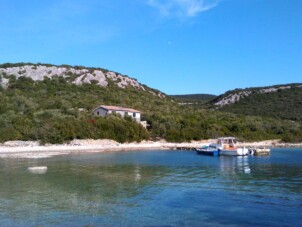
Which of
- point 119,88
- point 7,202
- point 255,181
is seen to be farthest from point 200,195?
point 119,88

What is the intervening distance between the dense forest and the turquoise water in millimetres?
29892

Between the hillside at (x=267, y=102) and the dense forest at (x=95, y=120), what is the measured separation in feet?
32.9

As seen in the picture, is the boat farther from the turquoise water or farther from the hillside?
the hillside

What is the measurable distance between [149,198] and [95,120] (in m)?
48.1

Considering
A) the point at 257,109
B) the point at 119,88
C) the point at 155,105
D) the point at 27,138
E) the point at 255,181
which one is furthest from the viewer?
the point at 257,109

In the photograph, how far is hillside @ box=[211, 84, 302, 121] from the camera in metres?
115

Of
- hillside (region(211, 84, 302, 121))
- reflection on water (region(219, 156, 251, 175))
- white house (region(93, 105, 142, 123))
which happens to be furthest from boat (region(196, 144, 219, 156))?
hillside (region(211, 84, 302, 121))

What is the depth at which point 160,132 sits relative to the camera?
76875 mm

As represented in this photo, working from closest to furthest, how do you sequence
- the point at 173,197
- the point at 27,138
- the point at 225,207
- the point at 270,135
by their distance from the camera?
the point at 225,207 → the point at 173,197 → the point at 27,138 → the point at 270,135

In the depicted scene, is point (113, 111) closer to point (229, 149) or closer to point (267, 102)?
point (229, 149)

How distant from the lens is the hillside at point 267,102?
378 ft

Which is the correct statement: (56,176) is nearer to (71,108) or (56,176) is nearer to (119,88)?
(71,108)

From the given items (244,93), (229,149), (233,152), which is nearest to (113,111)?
(229,149)

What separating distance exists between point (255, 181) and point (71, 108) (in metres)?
52.3
